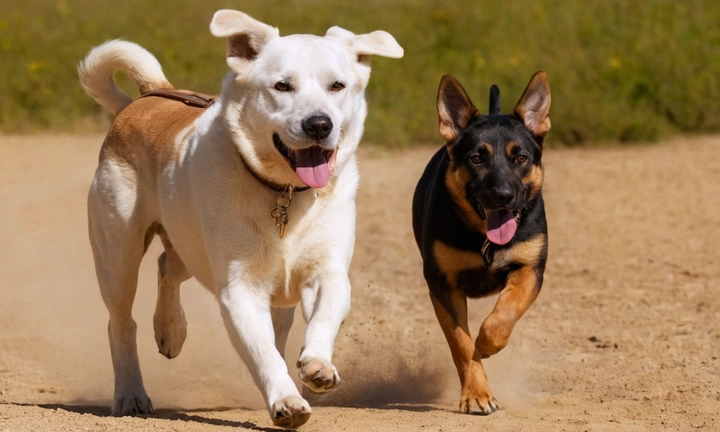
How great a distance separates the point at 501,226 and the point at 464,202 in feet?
0.77

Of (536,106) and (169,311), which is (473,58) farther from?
(169,311)

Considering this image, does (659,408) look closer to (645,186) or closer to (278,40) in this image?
(278,40)

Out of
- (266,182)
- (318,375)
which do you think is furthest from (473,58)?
(318,375)

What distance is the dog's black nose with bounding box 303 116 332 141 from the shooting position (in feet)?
14.1

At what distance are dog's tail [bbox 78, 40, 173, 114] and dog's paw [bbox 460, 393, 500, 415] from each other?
240 cm

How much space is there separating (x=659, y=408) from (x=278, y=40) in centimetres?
247

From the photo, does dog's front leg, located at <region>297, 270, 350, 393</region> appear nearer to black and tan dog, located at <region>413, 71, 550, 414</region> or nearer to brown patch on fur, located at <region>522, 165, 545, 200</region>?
black and tan dog, located at <region>413, 71, 550, 414</region>

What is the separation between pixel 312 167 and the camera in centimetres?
449

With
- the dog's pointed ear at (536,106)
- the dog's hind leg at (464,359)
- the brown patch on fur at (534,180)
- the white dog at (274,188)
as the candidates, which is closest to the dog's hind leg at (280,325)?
the white dog at (274,188)

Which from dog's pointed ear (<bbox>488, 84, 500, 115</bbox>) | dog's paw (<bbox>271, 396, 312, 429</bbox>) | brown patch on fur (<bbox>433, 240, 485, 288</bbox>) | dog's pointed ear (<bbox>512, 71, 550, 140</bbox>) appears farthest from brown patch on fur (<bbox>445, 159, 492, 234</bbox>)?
dog's paw (<bbox>271, 396, 312, 429</bbox>)

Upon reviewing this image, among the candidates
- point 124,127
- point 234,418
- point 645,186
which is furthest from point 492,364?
point 645,186

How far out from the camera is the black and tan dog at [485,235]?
527cm

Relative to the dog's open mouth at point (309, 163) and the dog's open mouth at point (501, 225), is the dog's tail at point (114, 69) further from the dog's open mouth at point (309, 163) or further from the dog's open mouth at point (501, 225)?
the dog's open mouth at point (501, 225)

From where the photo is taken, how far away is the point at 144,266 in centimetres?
905
